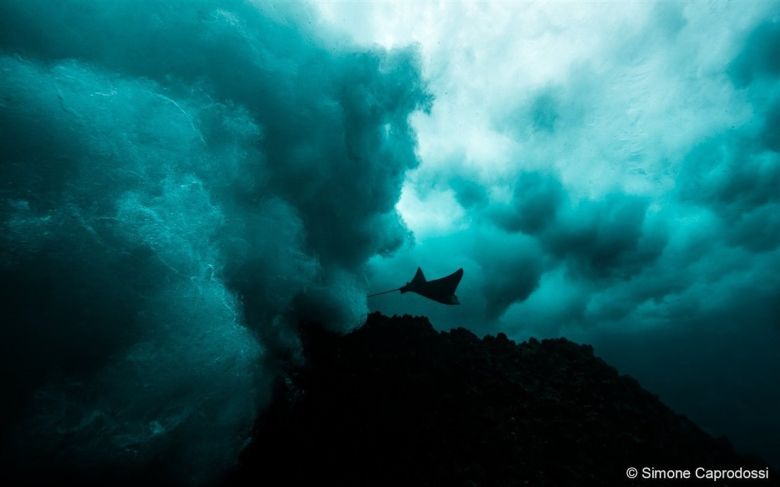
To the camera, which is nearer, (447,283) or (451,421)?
(451,421)

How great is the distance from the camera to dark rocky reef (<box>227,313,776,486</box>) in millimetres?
8859

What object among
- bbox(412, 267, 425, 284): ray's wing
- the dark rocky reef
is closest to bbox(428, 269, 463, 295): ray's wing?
bbox(412, 267, 425, 284): ray's wing

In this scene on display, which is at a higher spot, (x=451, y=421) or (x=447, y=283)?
(x=447, y=283)

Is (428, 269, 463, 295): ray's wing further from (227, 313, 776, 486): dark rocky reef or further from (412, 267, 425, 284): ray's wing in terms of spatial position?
(227, 313, 776, 486): dark rocky reef

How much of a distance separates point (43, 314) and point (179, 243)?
3.14 m

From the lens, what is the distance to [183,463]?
805cm

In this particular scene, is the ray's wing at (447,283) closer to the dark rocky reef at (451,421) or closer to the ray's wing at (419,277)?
the ray's wing at (419,277)

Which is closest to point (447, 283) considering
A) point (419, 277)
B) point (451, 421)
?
point (419, 277)

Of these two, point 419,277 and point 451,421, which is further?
point 419,277

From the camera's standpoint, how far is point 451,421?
10.5m

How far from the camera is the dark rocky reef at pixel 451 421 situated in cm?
886

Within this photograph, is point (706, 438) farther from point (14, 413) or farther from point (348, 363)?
point (14, 413)

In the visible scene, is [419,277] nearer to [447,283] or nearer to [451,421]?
[447,283]

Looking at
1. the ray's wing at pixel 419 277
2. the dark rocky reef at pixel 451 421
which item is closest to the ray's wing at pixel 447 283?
the ray's wing at pixel 419 277
